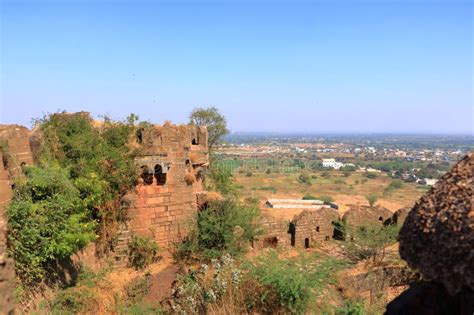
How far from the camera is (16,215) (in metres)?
6.47

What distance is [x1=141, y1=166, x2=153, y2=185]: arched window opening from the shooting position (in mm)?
9930

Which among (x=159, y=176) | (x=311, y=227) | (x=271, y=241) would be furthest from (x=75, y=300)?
(x=311, y=227)

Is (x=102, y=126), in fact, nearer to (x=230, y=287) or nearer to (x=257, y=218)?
(x=257, y=218)

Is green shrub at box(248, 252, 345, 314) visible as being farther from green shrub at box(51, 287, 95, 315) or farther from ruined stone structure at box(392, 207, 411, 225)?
ruined stone structure at box(392, 207, 411, 225)

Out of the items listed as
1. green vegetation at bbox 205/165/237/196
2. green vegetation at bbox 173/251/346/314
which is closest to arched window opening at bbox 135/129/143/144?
green vegetation at bbox 173/251/346/314

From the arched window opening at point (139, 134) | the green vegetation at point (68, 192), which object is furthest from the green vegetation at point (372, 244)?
the arched window opening at point (139, 134)

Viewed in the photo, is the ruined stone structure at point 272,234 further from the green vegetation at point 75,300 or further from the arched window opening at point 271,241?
the green vegetation at point 75,300

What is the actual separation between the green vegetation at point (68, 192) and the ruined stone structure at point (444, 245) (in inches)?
240

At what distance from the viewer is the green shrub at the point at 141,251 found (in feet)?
31.7

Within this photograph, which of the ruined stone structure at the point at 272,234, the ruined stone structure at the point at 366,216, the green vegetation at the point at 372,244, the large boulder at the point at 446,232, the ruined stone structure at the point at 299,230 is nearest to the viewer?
the large boulder at the point at 446,232

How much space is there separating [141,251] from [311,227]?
5521 mm

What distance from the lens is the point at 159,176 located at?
33.4ft

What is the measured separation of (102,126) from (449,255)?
9.33 m

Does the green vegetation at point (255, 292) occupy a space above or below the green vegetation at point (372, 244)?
above
